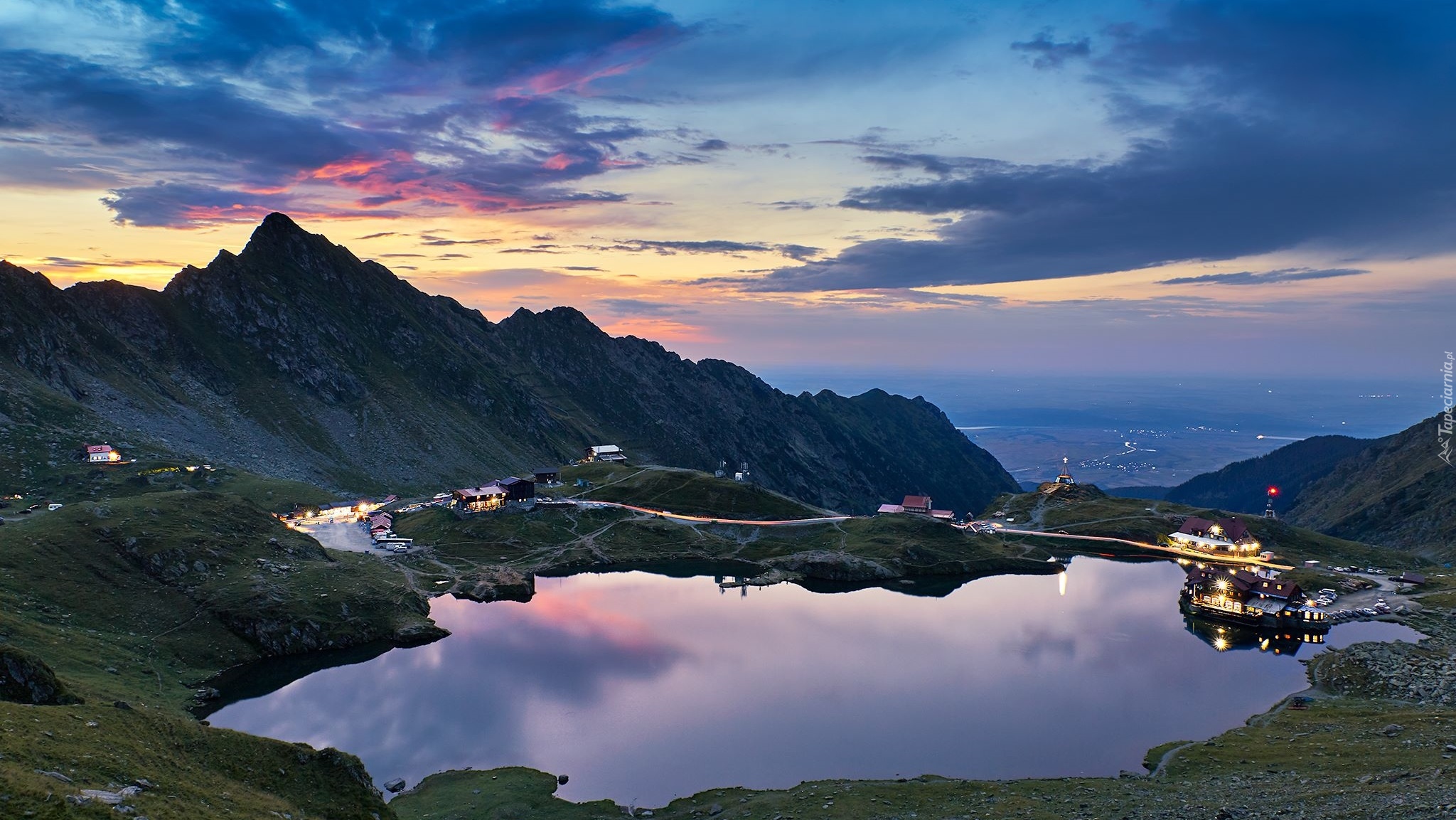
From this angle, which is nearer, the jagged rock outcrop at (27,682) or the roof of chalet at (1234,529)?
the jagged rock outcrop at (27,682)

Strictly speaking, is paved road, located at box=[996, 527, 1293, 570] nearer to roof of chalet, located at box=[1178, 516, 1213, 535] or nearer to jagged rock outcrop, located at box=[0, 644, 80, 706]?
roof of chalet, located at box=[1178, 516, 1213, 535]

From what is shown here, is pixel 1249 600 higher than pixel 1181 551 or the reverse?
higher

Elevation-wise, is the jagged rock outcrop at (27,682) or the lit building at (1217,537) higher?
the jagged rock outcrop at (27,682)

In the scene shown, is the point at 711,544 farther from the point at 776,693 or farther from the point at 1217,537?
the point at 1217,537

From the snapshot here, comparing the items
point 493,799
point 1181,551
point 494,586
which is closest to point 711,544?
point 494,586

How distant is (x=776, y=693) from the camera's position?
94.9 m

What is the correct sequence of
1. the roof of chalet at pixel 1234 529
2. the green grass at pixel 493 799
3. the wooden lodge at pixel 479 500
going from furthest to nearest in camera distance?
1. the wooden lodge at pixel 479 500
2. the roof of chalet at pixel 1234 529
3. the green grass at pixel 493 799

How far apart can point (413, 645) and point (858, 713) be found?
2541 inches

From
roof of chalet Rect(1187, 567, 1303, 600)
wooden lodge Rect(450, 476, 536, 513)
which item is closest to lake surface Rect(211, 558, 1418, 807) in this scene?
roof of chalet Rect(1187, 567, 1303, 600)

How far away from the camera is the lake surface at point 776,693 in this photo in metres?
76.4

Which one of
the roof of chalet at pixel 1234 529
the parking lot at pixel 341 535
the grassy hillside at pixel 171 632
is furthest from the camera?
the roof of chalet at pixel 1234 529

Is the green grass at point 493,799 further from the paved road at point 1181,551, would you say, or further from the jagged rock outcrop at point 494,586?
the paved road at point 1181,551

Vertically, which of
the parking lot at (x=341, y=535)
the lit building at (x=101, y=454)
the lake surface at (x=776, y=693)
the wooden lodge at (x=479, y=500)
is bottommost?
the lake surface at (x=776, y=693)

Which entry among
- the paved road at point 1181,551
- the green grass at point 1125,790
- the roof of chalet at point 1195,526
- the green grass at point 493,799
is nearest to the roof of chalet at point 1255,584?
the paved road at point 1181,551
